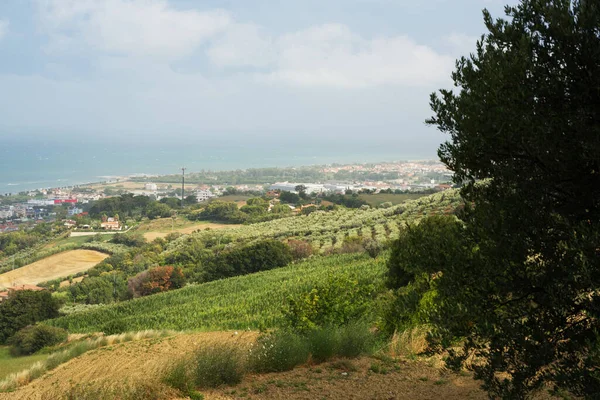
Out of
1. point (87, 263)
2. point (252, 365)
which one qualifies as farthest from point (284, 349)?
point (87, 263)

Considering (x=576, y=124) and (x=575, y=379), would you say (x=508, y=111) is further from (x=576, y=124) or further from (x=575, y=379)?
(x=575, y=379)

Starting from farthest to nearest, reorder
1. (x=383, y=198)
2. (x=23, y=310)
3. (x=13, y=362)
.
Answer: (x=383, y=198) < (x=23, y=310) < (x=13, y=362)

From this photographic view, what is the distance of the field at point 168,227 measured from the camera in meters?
72.6

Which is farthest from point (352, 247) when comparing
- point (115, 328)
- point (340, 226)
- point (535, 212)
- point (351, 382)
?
point (535, 212)

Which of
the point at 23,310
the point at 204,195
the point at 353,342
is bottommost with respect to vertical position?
the point at 23,310

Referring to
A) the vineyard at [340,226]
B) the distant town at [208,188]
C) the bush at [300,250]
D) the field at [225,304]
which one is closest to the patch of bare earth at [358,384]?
the field at [225,304]

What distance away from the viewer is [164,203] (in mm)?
99188

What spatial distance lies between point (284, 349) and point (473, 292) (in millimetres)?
4549

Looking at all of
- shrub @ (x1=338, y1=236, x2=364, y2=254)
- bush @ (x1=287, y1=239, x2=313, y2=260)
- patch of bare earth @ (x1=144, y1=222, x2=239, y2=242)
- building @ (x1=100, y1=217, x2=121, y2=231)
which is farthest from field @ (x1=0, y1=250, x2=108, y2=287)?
shrub @ (x1=338, y1=236, x2=364, y2=254)

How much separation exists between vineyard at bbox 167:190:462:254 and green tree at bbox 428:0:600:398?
37.1 metres

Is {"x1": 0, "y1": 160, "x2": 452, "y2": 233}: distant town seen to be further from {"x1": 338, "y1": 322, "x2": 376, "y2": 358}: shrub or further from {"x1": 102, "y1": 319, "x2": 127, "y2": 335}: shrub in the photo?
{"x1": 338, "y1": 322, "x2": 376, "y2": 358}: shrub

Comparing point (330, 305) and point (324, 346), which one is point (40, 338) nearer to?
point (330, 305)

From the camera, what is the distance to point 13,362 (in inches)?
860

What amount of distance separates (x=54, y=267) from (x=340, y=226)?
33.5m
